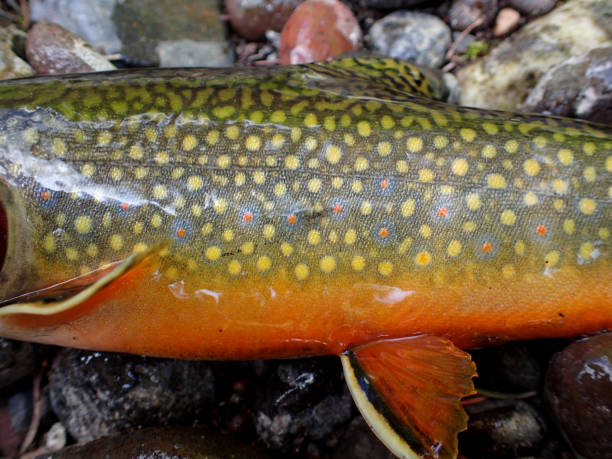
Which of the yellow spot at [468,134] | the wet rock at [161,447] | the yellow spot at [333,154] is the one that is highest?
the yellow spot at [468,134]

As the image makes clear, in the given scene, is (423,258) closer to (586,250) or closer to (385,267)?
(385,267)

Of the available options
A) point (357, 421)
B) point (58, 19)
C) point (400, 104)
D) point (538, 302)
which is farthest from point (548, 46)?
point (58, 19)

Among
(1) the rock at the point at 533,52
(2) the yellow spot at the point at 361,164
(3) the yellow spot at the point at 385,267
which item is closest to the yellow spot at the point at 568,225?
(3) the yellow spot at the point at 385,267

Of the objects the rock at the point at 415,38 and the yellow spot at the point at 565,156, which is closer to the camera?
the yellow spot at the point at 565,156

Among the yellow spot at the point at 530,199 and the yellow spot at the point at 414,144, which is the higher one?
the yellow spot at the point at 414,144

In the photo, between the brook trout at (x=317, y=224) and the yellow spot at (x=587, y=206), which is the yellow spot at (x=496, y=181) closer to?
the brook trout at (x=317, y=224)

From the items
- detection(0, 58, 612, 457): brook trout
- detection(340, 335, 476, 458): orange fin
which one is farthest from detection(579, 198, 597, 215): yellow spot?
detection(340, 335, 476, 458): orange fin

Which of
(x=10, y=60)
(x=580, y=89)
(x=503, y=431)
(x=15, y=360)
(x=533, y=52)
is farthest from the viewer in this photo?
(x=533, y=52)

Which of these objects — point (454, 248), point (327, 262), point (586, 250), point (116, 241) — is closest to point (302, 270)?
point (327, 262)
